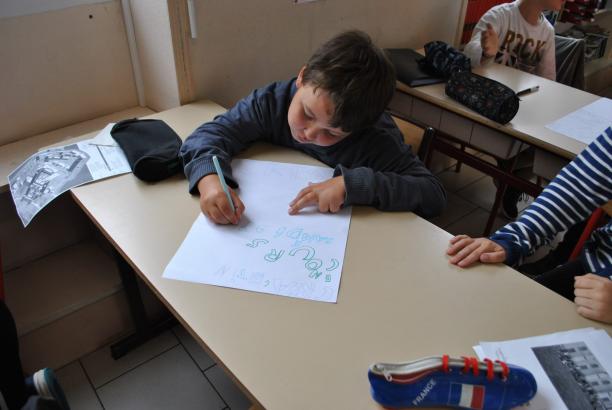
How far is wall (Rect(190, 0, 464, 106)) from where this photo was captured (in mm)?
1562

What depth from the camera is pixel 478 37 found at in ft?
6.89

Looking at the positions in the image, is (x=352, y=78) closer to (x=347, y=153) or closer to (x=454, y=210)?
(x=347, y=153)

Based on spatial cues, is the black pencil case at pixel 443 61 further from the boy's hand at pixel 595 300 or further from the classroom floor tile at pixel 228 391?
the classroom floor tile at pixel 228 391

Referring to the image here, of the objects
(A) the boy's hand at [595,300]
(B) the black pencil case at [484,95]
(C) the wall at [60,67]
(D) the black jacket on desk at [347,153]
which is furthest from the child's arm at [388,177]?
(C) the wall at [60,67]

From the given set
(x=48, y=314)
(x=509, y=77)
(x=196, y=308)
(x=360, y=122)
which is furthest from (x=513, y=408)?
(x=509, y=77)

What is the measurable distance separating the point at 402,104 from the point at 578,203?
1054mm

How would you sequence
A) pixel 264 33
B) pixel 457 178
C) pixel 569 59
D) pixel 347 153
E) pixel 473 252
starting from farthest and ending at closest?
pixel 457 178, pixel 569 59, pixel 264 33, pixel 347 153, pixel 473 252

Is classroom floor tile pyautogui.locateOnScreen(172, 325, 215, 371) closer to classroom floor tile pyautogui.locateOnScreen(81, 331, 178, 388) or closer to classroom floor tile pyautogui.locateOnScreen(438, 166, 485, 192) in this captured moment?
classroom floor tile pyautogui.locateOnScreen(81, 331, 178, 388)

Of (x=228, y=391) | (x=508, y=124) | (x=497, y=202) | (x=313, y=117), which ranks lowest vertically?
(x=228, y=391)

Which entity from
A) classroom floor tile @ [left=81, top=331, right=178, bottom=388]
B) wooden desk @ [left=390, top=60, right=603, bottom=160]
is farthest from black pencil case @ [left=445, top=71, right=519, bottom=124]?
classroom floor tile @ [left=81, top=331, right=178, bottom=388]

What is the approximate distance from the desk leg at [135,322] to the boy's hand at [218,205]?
1.87 feet

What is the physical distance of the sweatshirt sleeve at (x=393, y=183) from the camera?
106 cm

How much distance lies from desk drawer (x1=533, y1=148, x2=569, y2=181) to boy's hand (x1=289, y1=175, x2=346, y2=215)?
92cm

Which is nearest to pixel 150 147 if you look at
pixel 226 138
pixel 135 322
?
pixel 226 138
